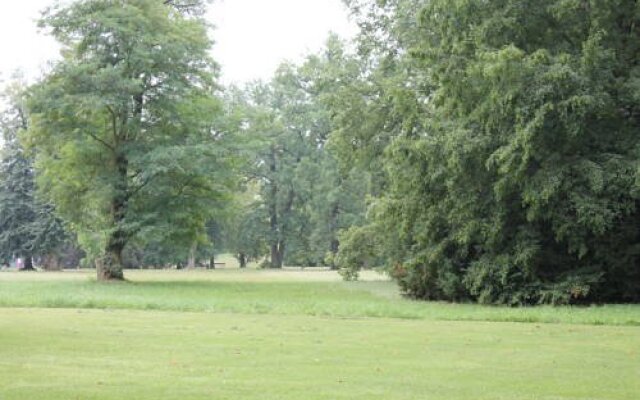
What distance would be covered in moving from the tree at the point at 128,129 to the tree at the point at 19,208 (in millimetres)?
29945

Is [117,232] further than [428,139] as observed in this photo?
Yes

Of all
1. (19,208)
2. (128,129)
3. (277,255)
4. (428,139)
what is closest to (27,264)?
(19,208)

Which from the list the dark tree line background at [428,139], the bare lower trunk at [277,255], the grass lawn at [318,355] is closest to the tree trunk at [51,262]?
the bare lower trunk at [277,255]

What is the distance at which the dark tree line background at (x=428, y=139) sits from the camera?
80.6ft

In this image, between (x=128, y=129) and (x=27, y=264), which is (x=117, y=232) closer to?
(x=128, y=129)

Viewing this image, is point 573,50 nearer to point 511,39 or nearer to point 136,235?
point 511,39

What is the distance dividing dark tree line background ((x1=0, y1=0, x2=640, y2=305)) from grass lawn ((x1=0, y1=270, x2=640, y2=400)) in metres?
5.50

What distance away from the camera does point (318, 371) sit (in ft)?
34.2

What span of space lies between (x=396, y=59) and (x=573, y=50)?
1633 cm

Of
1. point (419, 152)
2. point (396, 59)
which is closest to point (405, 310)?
point (419, 152)

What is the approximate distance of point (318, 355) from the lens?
12086 millimetres

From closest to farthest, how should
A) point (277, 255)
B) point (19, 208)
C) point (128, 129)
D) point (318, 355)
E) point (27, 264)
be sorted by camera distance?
point (318, 355) → point (128, 129) → point (19, 208) → point (27, 264) → point (277, 255)

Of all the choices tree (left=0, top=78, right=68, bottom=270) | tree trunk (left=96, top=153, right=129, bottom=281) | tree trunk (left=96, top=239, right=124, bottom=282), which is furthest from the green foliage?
tree (left=0, top=78, right=68, bottom=270)

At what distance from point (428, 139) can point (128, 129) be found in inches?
704
